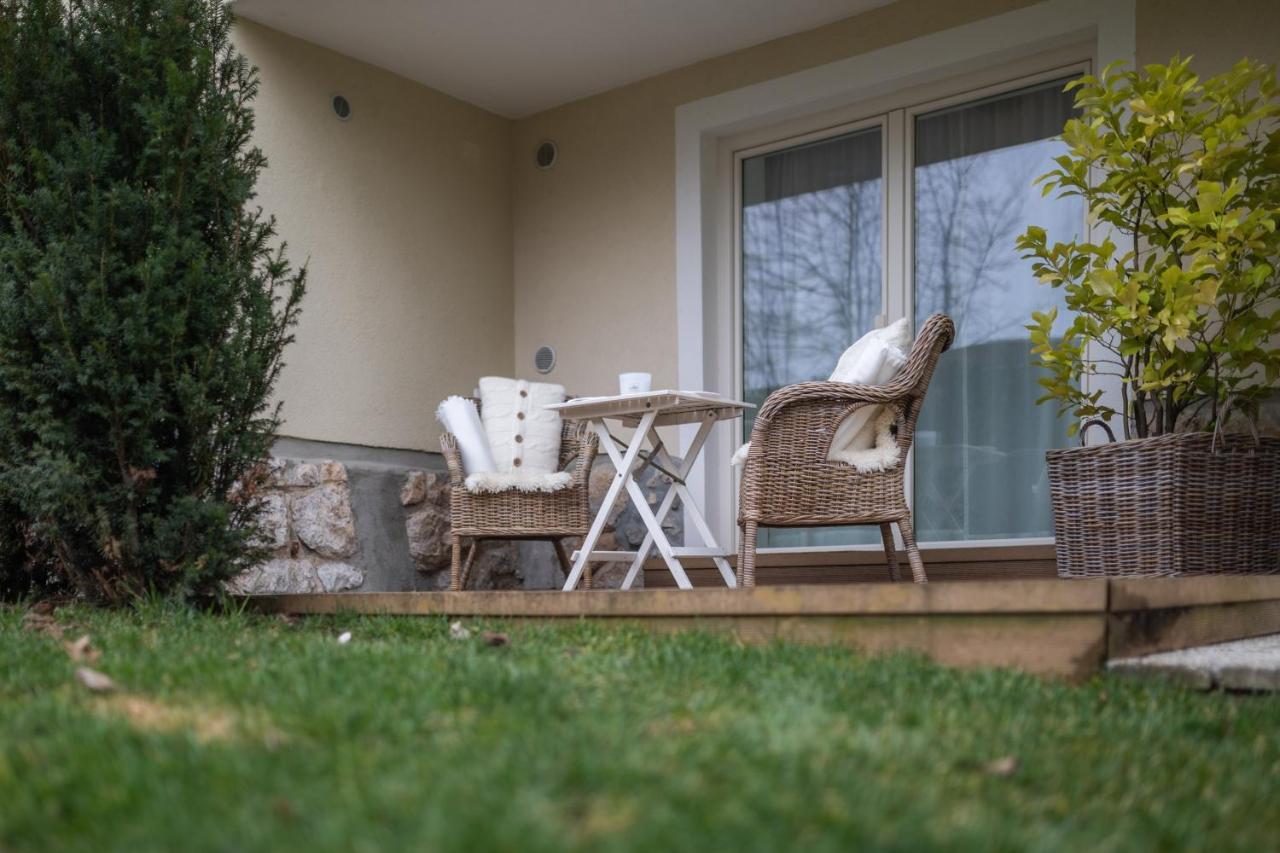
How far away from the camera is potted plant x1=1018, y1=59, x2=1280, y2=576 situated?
3.28m

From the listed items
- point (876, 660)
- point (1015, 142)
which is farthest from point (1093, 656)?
point (1015, 142)

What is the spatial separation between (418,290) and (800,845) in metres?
4.57

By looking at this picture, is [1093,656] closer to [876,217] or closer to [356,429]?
[876,217]

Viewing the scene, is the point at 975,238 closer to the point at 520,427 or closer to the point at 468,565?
the point at 520,427

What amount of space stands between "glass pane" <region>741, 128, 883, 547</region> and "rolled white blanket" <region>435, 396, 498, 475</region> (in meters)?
1.23

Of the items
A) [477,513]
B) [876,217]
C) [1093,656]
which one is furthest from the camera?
[876,217]

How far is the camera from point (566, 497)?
14.9 feet

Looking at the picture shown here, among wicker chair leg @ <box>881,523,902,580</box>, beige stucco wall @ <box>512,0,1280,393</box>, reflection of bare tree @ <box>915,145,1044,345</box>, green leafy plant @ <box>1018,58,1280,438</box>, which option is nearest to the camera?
green leafy plant @ <box>1018,58,1280,438</box>

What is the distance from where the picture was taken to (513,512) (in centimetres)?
449

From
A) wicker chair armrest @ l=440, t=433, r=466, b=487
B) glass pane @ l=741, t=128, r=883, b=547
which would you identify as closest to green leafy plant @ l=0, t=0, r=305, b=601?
wicker chair armrest @ l=440, t=433, r=466, b=487

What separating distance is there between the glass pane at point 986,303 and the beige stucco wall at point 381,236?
2101 mm

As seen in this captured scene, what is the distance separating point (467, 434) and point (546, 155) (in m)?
1.82

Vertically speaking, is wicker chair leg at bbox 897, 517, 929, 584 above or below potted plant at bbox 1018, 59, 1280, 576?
below

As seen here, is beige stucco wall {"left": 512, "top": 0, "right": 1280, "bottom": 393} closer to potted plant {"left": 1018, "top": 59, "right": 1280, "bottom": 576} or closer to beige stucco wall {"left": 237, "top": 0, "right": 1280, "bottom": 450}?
beige stucco wall {"left": 237, "top": 0, "right": 1280, "bottom": 450}
